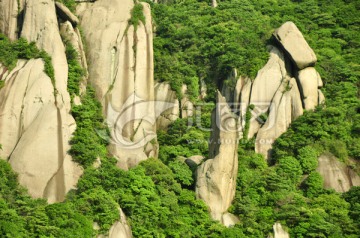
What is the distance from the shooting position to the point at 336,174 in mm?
40594

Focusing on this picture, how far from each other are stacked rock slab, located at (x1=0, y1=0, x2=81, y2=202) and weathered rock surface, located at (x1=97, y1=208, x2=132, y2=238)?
3334mm

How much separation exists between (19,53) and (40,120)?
485 cm

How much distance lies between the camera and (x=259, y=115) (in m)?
44.9

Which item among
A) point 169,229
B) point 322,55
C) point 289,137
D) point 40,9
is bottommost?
point 169,229

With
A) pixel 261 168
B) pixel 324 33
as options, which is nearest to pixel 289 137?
pixel 261 168

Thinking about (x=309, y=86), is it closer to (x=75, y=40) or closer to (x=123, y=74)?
(x=123, y=74)

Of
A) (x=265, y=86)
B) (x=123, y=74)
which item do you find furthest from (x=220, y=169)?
(x=265, y=86)

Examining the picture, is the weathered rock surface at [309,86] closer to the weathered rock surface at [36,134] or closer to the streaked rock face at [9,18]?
the weathered rock surface at [36,134]

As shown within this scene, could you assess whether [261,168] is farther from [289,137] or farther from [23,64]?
[23,64]

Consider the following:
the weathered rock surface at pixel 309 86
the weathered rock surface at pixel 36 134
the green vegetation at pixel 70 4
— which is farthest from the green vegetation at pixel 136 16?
the weathered rock surface at pixel 309 86

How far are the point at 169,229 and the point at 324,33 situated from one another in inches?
938

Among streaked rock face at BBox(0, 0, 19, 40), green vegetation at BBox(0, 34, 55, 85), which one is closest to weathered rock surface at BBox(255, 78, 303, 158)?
green vegetation at BBox(0, 34, 55, 85)

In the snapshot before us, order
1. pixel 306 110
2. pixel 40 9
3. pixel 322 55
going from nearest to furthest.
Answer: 1. pixel 40 9
2. pixel 306 110
3. pixel 322 55

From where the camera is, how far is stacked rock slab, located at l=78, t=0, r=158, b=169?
4162cm
